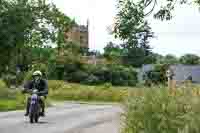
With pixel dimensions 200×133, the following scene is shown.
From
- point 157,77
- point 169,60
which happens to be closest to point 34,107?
point 157,77

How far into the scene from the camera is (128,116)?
12391 millimetres

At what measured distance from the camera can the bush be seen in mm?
10147

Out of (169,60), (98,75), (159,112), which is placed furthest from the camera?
(169,60)

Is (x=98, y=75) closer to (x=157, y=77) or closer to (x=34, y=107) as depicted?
(x=157, y=77)

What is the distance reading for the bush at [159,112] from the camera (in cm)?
1015

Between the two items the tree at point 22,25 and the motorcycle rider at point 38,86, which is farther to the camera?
the tree at point 22,25

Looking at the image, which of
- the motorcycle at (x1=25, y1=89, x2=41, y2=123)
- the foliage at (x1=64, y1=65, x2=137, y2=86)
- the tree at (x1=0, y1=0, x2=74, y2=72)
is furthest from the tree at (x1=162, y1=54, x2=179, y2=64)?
the motorcycle at (x1=25, y1=89, x2=41, y2=123)

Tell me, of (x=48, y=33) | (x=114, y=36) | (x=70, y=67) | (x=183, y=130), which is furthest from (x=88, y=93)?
(x=183, y=130)

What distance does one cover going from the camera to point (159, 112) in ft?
37.6

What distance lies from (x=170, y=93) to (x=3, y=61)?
137 feet

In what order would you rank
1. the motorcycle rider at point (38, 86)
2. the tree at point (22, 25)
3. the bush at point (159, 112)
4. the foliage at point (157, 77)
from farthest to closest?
the tree at point (22, 25) → the motorcycle rider at point (38, 86) → the foliage at point (157, 77) → the bush at point (159, 112)

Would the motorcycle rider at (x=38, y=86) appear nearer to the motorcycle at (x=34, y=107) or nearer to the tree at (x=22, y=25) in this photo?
the motorcycle at (x=34, y=107)

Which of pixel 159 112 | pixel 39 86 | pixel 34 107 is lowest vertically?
pixel 34 107

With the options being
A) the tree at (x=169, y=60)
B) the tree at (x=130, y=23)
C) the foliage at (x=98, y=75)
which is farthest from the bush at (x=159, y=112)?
the tree at (x=169, y=60)
